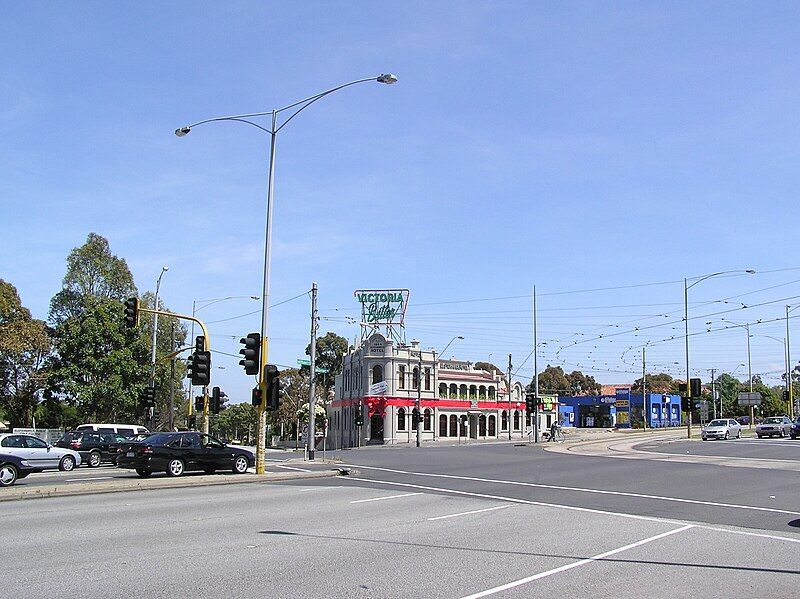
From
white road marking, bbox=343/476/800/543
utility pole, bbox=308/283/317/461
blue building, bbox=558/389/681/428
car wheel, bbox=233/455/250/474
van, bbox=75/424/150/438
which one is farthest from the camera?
blue building, bbox=558/389/681/428

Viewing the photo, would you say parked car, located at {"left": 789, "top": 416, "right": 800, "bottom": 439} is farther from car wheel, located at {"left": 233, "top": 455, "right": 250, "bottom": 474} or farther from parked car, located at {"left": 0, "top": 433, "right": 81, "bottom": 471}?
parked car, located at {"left": 0, "top": 433, "right": 81, "bottom": 471}

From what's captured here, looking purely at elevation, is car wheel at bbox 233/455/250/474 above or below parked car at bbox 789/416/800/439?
above

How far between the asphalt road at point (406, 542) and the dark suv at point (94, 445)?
1471cm

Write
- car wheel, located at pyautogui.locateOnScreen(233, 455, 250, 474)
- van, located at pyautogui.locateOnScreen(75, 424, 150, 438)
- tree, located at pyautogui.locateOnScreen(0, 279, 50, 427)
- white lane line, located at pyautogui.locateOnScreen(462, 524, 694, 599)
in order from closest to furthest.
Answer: white lane line, located at pyautogui.locateOnScreen(462, 524, 694, 599)
car wheel, located at pyautogui.locateOnScreen(233, 455, 250, 474)
van, located at pyautogui.locateOnScreen(75, 424, 150, 438)
tree, located at pyautogui.locateOnScreen(0, 279, 50, 427)

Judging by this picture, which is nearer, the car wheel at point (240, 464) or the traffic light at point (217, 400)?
the car wheel at point (240, 464)

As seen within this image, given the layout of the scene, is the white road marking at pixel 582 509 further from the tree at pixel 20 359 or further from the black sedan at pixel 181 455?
the tree at pixel 20 359

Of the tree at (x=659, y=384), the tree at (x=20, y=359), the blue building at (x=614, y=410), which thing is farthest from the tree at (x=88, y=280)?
the tree at (x=659, y=384)

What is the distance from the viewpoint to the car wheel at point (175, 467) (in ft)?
84.7

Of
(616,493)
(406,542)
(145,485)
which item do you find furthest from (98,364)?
(406,542)

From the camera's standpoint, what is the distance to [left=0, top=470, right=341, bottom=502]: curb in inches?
756

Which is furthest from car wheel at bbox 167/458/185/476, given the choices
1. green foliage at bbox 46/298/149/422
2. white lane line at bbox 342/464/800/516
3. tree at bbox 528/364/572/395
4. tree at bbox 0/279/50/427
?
tree at bbox 528/364/572/395

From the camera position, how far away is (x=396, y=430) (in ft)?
259

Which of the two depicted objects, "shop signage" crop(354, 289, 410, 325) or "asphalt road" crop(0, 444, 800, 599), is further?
"shop signage" crop(354, 289, 410, 325)

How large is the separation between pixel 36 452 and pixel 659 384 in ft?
506
